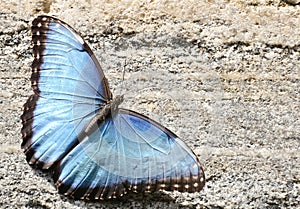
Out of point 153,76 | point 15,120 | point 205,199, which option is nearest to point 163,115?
point 153,76

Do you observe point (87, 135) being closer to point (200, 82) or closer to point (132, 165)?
point (132, 165)

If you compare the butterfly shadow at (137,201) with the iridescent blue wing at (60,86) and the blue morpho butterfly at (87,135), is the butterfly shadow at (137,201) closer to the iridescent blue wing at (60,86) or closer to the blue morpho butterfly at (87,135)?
the blue morpho butterfly at (87,135)

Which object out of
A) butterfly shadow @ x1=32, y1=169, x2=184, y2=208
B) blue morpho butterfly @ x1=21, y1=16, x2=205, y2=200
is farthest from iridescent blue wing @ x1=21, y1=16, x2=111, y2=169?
butterfly shadow @ x1=32, y1=169, x2=184, y2=208

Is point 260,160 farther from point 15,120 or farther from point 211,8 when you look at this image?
point 15,120

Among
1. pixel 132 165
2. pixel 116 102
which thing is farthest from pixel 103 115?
pixel 132 165

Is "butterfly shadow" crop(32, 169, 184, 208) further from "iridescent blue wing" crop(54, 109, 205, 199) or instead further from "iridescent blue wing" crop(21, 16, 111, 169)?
"iridescent blue wing" crop(21, 16, 111, 169)

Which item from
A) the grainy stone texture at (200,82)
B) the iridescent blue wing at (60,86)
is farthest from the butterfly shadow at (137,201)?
the iridescent blue wing at (60,86)

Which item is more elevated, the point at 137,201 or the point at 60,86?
the point at 60,86
